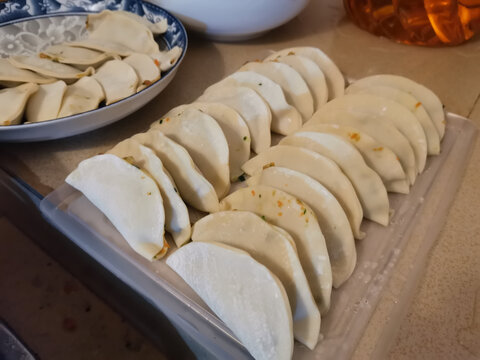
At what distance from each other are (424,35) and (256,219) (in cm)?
111

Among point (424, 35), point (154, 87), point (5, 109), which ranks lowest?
point (5, 109)

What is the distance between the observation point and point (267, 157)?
0.85 meters

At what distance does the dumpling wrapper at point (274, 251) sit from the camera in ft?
2.07

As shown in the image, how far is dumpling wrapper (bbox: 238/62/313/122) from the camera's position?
101cm

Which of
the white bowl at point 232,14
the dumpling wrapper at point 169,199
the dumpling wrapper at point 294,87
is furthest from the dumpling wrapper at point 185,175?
the white bowl at point 232,14

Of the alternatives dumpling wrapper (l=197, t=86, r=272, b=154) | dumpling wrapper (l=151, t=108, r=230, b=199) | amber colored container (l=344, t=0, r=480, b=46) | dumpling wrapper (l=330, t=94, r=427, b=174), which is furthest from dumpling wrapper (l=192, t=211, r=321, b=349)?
amber colored container (l=344, t=0, r=480, b=46)

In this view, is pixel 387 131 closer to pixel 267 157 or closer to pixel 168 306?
pixel 267 157

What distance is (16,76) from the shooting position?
0.98 metres

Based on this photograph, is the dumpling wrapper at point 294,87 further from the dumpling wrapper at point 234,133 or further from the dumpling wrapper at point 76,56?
the dumpling wrapper at point 76,56

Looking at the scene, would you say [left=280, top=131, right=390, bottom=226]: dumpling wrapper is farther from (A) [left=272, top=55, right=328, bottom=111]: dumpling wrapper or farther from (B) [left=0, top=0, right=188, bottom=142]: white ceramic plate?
(B) [left=0, top=0, right=188, bottom=142]: white ceramic plate

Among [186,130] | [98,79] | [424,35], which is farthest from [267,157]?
[424,35]

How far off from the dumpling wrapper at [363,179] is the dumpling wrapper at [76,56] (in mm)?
668

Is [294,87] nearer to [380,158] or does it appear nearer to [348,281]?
[380,158]

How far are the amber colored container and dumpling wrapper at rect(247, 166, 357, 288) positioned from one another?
3.00 ft
